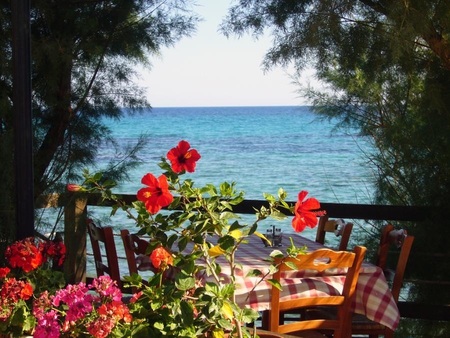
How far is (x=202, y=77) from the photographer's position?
933 inches

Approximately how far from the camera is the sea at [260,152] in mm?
14273

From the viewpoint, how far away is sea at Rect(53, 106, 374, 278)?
562 inches

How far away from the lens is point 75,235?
3.82m

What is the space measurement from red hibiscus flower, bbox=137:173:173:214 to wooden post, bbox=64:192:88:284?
2.57 m

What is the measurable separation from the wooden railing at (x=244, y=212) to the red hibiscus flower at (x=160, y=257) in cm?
223

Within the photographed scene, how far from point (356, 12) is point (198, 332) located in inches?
101

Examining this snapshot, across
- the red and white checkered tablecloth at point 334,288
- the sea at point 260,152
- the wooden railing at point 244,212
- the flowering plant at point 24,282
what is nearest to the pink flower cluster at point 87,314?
the flowering plant at point 24,282

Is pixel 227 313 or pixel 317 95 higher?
pixel 317 95

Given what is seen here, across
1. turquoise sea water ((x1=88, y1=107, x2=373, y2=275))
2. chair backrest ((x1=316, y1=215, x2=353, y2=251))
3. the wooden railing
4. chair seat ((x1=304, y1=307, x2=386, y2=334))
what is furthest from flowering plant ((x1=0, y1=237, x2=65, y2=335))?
turquoise sea water ((x1=88, y1=107, x2=373, y2=275))

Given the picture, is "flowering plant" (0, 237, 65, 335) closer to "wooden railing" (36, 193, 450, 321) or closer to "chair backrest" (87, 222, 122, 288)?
"chair backrest" (87, 222, 122, 288)

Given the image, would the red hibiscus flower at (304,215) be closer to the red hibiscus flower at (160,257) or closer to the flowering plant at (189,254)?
the flowering plant at (189,254)

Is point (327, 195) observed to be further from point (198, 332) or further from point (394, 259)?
point (198, 332)

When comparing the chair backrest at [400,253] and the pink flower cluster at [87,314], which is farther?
the chair backrest at [400,253]

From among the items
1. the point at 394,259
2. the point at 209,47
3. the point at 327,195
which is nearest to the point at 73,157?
the point at 394,259
